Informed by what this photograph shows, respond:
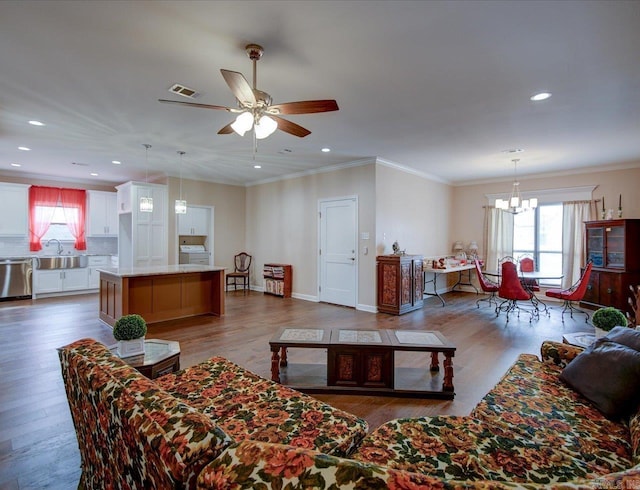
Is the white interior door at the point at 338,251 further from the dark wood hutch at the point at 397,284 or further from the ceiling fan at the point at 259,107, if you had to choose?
the ceiling fan at the point at 259,107

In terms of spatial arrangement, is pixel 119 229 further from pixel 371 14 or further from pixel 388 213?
pixel 371 14

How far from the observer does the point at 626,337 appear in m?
1.97

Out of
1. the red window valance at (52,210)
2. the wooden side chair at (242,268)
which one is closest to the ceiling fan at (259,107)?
the wooden side chair at (242,268)

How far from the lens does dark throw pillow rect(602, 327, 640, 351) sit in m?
1.89

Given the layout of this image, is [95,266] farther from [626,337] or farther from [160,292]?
[626,337]

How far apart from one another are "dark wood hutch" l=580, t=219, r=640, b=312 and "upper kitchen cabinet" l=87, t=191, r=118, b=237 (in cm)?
1085

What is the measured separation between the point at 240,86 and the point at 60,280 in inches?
310

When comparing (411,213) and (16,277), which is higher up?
(411,213)

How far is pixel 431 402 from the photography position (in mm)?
2842

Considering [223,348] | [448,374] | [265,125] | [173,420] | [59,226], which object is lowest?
[223,348]

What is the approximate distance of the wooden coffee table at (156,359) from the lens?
231cm

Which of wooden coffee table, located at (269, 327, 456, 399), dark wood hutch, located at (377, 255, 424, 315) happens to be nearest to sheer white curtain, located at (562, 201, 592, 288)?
dark wood hutch, located at (377, 255, 424, 315)

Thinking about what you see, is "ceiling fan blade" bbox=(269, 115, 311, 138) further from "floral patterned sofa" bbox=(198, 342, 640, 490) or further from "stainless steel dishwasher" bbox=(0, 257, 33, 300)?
"stainless steel dishwasher" bbox=(0, 257, 33, 300)

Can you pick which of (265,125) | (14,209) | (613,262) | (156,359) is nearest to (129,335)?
(156,359)
